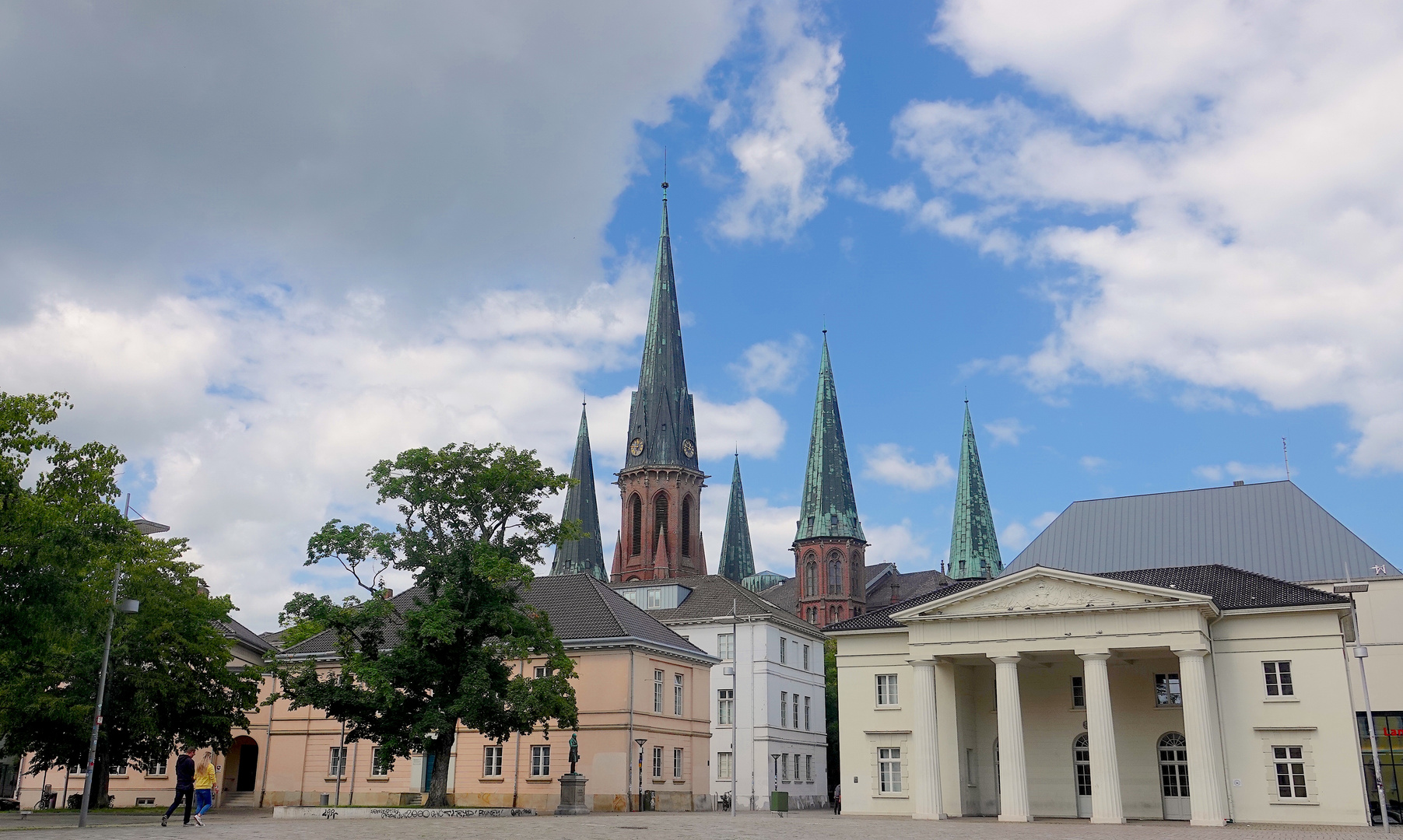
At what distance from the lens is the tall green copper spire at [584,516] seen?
117m

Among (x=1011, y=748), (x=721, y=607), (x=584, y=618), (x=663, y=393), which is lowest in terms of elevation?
(x=1011, y=748)

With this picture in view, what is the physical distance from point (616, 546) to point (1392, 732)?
80.0 m

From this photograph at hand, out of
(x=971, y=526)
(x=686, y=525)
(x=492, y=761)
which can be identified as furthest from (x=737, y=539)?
(x=492, y=761)

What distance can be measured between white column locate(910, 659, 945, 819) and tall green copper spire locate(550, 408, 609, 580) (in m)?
75.2

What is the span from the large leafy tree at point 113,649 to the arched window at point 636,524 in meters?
67.1

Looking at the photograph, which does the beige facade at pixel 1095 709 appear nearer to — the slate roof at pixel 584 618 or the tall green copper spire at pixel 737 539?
the slate roof at pixel 584 618

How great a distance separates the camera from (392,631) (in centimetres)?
5059

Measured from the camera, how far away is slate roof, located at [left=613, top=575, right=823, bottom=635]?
209 feet

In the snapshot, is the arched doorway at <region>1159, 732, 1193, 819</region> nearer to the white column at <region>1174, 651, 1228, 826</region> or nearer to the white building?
the white column at <region>1174, 651, 1228, 826</region>

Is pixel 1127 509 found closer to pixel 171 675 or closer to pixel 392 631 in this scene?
pixel 392 631

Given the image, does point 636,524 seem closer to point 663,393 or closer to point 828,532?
point 663,393

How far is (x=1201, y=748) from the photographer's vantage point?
37.5m

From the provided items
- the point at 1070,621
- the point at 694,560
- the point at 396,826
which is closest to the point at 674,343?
the point at 694,560

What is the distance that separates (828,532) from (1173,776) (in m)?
75.1
